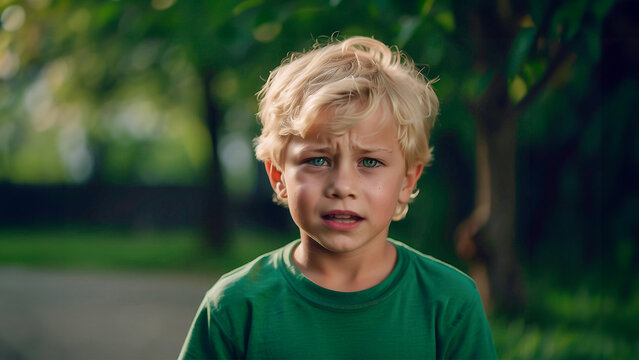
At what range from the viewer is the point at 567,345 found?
3.76 meters

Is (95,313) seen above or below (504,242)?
below

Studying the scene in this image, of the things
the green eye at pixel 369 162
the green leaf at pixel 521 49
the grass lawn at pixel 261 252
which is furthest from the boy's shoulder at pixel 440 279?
the grass lawn at pixel 261 252

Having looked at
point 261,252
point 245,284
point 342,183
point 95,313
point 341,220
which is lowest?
point 95,313

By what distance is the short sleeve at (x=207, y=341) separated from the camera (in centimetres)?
174

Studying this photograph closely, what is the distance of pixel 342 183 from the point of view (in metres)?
1.68

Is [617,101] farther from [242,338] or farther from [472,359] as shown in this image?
[242,338]

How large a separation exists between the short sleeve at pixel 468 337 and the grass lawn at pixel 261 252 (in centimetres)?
209

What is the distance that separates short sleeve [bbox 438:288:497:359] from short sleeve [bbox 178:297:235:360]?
0.62 metres

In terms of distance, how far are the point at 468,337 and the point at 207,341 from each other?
747mm

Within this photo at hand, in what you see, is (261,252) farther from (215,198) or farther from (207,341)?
(207,341)

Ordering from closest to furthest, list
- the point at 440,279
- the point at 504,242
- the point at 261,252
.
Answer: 1. the point at 440,279
2. the point at 504,242
3. the point at 261,252

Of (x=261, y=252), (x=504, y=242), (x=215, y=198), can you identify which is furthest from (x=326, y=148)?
(x=215, y=198)

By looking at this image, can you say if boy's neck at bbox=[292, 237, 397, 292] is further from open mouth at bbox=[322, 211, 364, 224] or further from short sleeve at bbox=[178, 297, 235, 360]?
short sleeve at bbox=[178, 297, 235, 360]

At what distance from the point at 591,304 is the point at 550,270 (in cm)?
100
